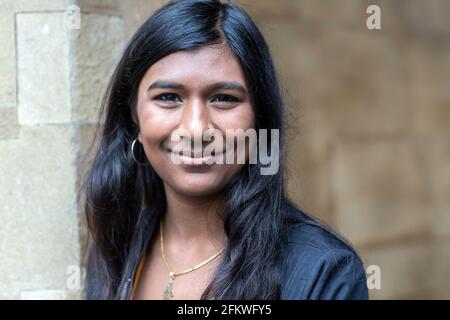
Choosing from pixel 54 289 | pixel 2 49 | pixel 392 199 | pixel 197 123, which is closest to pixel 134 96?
pixel 197 123

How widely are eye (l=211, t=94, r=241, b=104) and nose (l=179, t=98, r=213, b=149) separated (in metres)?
0.03

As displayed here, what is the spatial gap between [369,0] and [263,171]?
195 centimetres

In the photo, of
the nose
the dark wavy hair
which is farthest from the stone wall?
the nose

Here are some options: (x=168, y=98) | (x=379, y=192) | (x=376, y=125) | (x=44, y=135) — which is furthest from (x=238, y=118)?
(x=379, y=192)

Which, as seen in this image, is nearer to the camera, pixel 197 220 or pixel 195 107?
pixel 195 107

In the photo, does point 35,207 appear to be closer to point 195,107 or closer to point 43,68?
point 43,68

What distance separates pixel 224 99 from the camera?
167 cm

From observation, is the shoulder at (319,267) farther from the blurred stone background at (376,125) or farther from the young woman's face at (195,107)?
the blurred stone background at (376,125)

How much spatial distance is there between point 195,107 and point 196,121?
4cm

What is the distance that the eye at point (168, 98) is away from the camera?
169 cm

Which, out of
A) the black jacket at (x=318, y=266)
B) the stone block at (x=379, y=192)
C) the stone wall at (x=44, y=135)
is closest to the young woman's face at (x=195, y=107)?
the black jacket at (x=318, y=266)

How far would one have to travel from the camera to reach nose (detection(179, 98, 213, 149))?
1.63 meters

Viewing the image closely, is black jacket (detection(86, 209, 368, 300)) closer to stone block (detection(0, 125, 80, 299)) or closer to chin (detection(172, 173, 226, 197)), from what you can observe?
chin (detection(172, 173, 226, 197))

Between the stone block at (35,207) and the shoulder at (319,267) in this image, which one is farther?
the stone block at (35,207)
